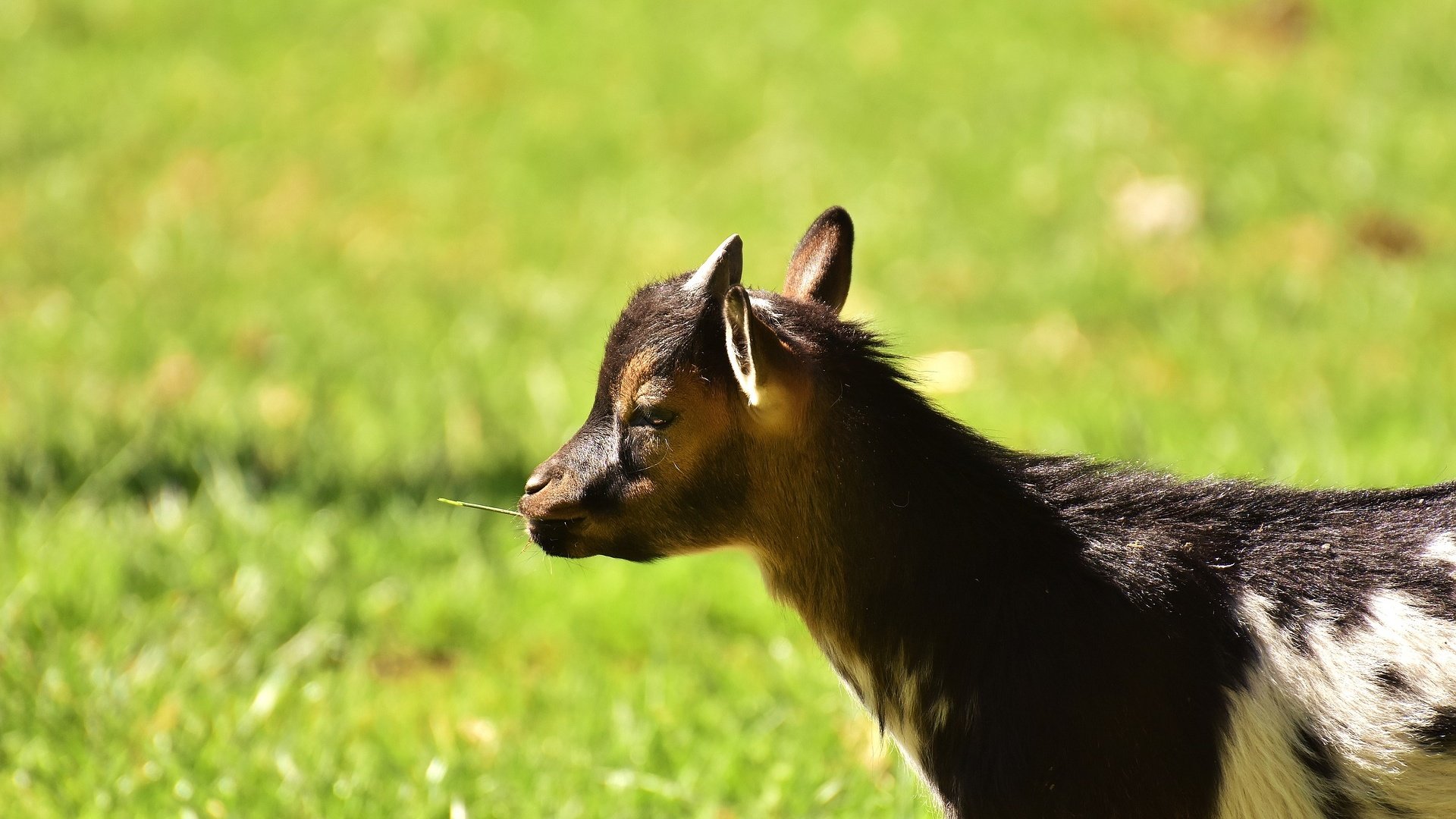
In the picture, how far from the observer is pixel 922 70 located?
909cm

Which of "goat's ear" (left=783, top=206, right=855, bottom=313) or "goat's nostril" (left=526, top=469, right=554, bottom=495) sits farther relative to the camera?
"goat's ear" (left=783, top=206, right=855, bottom=313)

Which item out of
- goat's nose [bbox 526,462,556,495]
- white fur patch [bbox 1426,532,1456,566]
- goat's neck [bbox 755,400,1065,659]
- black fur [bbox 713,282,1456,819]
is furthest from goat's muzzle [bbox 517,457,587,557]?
white fur patch [bbox 1426,532,1456,566]

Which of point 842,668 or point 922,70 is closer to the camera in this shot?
point 842,668

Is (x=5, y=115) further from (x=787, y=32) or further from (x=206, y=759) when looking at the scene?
(x=206, y=759)

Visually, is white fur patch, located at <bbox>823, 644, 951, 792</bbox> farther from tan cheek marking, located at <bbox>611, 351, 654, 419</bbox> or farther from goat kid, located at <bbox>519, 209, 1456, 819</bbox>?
tan cheek marking, located at <bbox>611, 351, 654, 419</bbox>

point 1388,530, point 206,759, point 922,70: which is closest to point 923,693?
point 1388,530

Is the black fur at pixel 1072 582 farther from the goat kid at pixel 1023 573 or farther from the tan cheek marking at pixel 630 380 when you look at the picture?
the tan cheek marking at pixel 630 380

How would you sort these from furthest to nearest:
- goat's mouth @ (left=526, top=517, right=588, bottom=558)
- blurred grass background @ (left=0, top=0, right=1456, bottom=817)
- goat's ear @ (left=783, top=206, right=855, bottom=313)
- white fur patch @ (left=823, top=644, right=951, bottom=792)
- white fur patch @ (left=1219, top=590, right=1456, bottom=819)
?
blurred grass background @ (left=0, top=0, right=1456, bottom=817)
goat's ear @ (left=783, top=206, right=855, bottom=313)
goat's mouth @ (left=526, top=517, right=588, bottom=558)
white fur patch @ (left=823, top=644, right=951, bottom=792)
white fur patch @ (left=1219, top=590, right=1456, bottom=819)

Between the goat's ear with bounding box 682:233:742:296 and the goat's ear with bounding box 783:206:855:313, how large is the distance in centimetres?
36

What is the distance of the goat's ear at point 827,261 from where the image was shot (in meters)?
3.60

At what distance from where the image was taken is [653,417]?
3.22m

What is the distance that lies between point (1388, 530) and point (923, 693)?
0.96 metres

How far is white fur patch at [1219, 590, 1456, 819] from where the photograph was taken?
2861 millimetres

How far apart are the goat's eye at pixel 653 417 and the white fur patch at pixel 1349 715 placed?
1.21m
